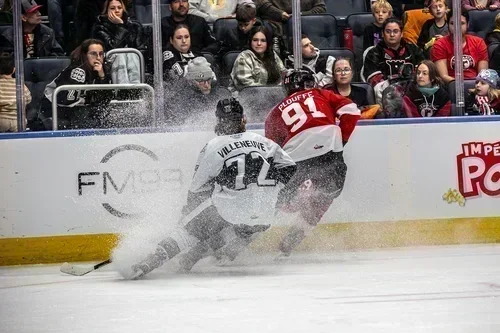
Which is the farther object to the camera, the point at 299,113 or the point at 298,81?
the point at 298,81

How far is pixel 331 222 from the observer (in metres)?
8.64

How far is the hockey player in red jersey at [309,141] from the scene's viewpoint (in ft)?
26.4

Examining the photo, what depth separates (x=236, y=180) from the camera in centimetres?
712

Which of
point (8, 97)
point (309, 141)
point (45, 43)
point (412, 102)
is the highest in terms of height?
point (45, 43)

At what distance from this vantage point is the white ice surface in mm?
5088

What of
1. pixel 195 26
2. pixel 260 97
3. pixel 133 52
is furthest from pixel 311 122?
pixel 133 52

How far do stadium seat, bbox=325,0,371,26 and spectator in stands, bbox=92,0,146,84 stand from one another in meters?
1.72

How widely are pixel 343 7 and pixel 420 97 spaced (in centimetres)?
112

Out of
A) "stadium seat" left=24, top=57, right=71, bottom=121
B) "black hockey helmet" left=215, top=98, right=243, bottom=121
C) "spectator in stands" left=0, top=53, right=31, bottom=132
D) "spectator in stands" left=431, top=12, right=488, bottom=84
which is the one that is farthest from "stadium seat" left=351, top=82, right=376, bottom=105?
"spectator in stands" left=0, top=53, right=31, bottom=132

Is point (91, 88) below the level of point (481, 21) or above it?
below

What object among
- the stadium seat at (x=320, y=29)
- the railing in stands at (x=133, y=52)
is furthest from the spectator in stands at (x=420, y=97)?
the railing in stands at (x=133, y=52)

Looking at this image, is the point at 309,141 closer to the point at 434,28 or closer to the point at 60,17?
the point at 434,28

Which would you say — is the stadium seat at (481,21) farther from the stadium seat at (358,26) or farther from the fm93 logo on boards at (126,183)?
the fm93 logo on boards at (126,183)

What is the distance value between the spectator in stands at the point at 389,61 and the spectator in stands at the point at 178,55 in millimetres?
1404
